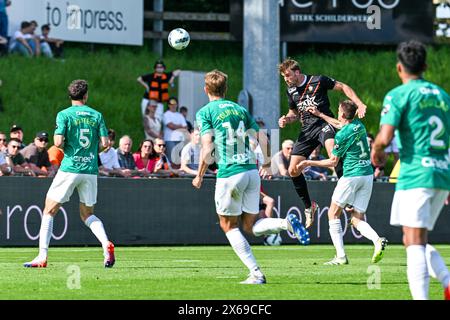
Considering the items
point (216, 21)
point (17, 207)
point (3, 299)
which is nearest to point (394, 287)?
point (3, 299)

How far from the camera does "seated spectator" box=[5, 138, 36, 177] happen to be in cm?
2283

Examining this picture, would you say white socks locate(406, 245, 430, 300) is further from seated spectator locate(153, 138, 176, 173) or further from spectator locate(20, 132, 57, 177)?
seated spectator locate(153, 138, 176, 173)

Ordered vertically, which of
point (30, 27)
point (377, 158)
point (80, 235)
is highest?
point (30, 27)

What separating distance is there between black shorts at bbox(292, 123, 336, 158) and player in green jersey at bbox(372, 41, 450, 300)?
7899 millimetres

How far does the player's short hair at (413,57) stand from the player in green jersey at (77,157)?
6.37 metres

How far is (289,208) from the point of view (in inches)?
997

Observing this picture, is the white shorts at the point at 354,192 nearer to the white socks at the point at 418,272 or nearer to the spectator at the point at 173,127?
the white socks at the point at 418,272

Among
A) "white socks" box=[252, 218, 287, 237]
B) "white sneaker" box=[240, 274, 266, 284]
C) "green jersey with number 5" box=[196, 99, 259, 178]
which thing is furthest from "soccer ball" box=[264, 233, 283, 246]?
"green jersey with number 5" box=[196, 99, 259, 178]

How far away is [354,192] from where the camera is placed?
1764 centimetres

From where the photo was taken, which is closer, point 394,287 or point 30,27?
point 394,287

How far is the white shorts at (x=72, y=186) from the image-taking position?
Answer: 15.9 metres

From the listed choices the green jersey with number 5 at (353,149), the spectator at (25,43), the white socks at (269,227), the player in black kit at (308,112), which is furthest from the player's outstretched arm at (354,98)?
the spectator at (25,43)
